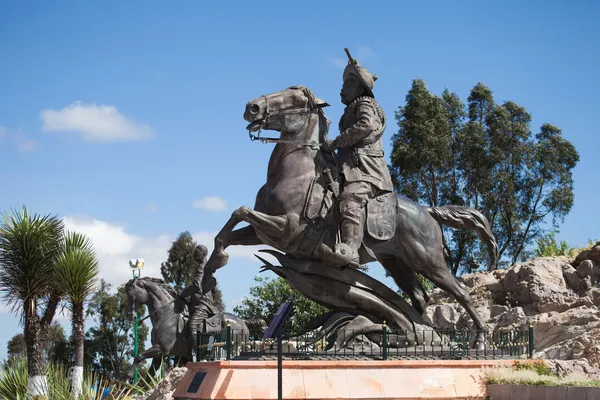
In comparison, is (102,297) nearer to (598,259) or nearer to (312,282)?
(598,259)

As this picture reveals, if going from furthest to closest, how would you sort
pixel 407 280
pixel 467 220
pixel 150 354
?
pixel 150 354
pixel 467 220
pixel 407 280

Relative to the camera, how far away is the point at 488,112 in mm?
38281

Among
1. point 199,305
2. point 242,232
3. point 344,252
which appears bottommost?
point 199,305

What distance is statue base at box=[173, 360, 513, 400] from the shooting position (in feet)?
34.1

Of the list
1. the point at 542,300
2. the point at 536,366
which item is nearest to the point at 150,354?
the point at 536,366

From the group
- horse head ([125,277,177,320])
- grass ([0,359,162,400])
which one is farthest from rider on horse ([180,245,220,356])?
grass ([0,359,162,400])

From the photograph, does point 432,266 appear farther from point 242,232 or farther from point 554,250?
point 554,250

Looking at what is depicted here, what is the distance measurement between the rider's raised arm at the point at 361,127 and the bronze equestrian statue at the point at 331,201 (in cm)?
2

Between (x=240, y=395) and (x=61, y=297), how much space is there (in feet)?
36.5

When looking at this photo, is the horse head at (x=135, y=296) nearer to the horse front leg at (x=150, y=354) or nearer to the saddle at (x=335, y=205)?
the horse front leg at (x=150, y=354)

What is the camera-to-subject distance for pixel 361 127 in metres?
12.3

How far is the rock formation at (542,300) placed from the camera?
1916 cm

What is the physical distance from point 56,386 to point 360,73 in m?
7.34

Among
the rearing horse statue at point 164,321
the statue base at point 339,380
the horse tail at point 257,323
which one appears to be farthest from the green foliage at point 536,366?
the rearing horse statue at point 164,321
